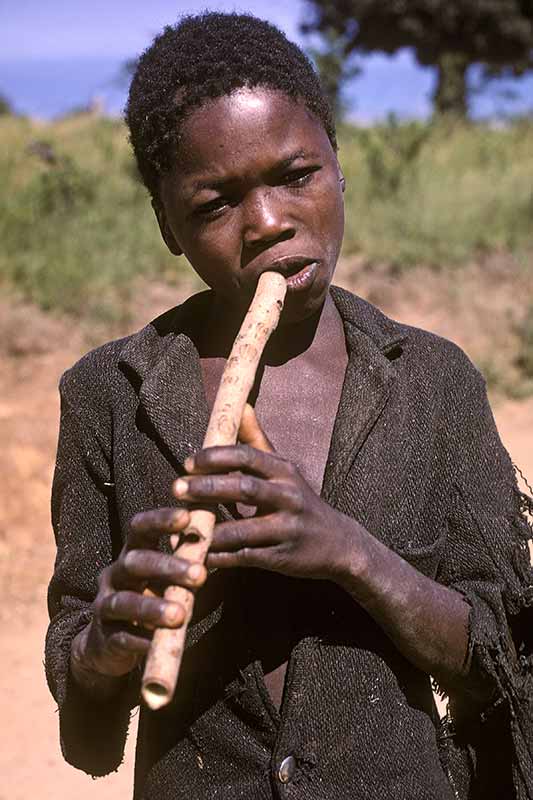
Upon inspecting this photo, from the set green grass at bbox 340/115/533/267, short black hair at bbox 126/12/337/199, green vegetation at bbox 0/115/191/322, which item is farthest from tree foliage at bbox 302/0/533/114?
short black hair at bbox 126/12/337/199

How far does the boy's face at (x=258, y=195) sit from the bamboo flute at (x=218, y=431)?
5 centimetres

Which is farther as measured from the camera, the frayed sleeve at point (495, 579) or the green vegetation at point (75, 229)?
the green vegetation at point (75, 229)

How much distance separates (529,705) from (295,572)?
0.56 meters

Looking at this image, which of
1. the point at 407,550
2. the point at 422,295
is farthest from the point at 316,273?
the point at 422,295

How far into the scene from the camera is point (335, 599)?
150cm

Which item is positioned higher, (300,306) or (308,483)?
(300,306)

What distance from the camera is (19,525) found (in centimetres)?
530

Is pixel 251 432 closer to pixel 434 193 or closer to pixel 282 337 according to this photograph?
pixel 282 337

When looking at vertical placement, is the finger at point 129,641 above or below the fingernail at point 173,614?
below

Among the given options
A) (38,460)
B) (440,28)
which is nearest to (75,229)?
(38,460)

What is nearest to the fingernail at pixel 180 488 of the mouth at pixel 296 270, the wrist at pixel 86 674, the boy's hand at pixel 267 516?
the boy's hand at pixel 267 516

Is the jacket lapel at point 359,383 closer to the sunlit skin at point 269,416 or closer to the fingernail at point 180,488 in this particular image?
the sunlit skin at point 269,416

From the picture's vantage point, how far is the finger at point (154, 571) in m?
1.10

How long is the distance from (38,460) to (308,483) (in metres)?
4.42
